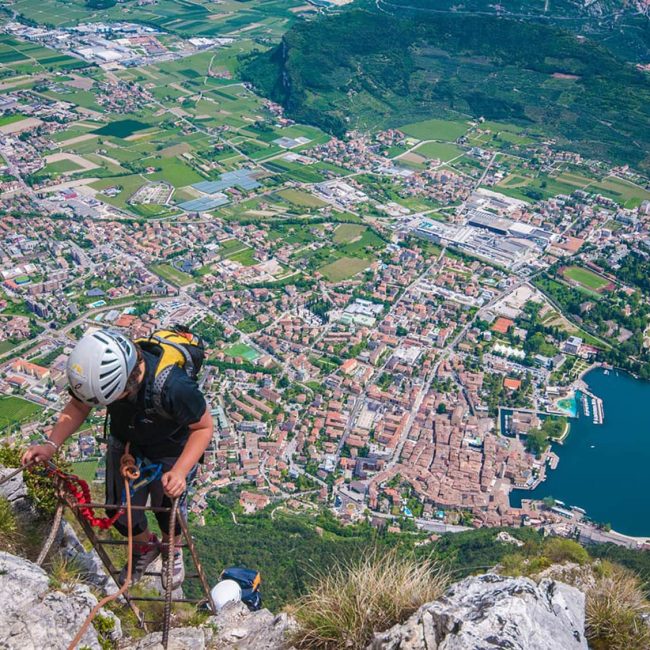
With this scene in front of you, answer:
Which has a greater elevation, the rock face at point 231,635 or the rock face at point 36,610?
the rock face at point 36,610

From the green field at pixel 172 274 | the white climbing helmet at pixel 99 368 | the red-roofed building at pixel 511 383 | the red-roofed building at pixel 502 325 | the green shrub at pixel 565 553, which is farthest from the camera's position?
the green field at pixel 172 274

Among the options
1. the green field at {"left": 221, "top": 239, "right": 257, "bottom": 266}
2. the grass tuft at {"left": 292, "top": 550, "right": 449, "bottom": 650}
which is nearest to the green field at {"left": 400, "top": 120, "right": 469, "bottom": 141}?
the green field at {"left": 221, "top": 239, "right": 257, "bottom": 266}

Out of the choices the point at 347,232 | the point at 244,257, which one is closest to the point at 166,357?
the point at 244,257

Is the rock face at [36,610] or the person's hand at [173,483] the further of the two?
the rock face at [36,610]

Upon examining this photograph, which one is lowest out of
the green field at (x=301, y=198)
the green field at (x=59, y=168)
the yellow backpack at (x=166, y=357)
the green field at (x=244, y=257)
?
the green field at (x=244, y=257)

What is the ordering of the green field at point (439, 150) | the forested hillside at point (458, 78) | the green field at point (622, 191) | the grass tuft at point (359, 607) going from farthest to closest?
the forested hillside at point (458, 78), the green field at point (439, 150), the green field at point (622, 191), the grass tuft at point (359, 607)

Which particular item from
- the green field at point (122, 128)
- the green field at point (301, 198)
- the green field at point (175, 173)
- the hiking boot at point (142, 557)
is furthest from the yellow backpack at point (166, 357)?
the green field at point (122, 128)

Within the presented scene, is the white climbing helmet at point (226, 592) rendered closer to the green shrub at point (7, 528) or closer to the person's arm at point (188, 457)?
the green shrub at point (7, 528)
